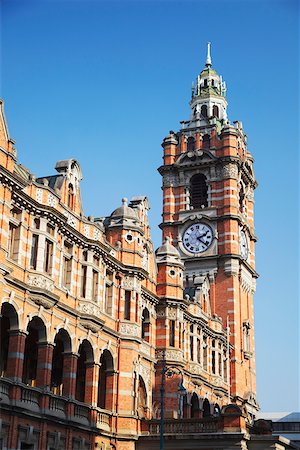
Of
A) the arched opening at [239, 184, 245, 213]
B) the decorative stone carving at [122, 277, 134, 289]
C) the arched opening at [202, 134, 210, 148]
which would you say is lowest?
the decorative stone carving at [122, 277, 134, 289]

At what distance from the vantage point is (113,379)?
46.2 meters

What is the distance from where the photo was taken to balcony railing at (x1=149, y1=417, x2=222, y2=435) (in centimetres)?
4405

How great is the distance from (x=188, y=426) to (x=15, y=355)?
13185 mm

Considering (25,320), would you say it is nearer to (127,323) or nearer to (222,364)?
(127,323)

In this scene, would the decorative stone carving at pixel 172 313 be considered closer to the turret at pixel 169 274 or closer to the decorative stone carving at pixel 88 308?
the turret at pixel 169 274

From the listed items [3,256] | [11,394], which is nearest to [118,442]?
[11,394]

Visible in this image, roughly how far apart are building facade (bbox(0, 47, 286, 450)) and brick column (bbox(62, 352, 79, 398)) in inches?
2.3

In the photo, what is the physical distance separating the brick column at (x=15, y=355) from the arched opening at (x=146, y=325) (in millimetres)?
16069

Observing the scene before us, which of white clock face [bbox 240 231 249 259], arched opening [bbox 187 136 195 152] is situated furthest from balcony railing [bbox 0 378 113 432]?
arched opening [bbox 187 136 195 152]

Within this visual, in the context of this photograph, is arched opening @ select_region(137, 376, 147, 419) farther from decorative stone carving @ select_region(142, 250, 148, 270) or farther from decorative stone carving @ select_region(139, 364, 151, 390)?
decorative stone carving @ select_region(142, 250, 148, 270)

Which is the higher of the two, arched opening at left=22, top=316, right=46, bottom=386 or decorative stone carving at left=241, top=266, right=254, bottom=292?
decorative stone carving at left=241, top=266, right=254, bottom=292

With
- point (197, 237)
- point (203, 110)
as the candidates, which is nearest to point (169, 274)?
point (197, 237)

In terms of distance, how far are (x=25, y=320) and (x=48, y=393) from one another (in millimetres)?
3958

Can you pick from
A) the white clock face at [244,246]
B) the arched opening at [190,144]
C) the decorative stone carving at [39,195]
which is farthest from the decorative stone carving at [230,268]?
the decorative stone carving at [39,195]
